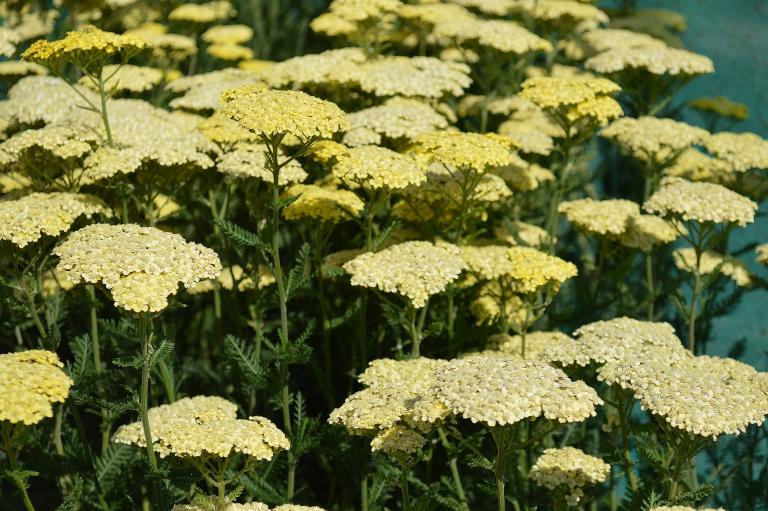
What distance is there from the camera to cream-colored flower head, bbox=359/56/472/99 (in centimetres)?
522

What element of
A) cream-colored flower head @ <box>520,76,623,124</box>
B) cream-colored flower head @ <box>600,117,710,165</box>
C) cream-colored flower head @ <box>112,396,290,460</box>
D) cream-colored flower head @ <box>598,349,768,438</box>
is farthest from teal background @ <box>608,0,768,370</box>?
cream-colored flower head @ <box>112,396,290,460</box>

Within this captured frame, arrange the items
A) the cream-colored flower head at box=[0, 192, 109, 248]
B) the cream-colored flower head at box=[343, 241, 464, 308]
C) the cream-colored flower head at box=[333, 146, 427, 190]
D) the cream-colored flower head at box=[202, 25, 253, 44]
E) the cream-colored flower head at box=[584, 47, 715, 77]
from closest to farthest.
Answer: the cream-colored flower head at box=[0, 192, 109, 248], the cream-colored flower head at box=[343, 241, 464, 308], the cream-colored flower head at box=[333, 146, 427, 190], the cream-colored flower head at box=[584, 47, 715, 77], the cream-colored flower head at box=[202, 25, 253, 44]

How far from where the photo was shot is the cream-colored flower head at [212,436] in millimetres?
3109

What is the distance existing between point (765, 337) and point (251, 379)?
341 centimetres

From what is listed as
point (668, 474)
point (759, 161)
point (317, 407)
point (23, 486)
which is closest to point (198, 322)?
point (317, 407)

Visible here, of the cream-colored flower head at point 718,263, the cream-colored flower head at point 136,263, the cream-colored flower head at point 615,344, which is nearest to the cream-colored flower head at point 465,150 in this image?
the cream-colored flower head at point 615,344

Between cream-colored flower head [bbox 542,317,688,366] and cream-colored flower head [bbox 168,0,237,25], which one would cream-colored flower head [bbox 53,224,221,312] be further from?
cream-colored flower head [bbox 168,0,237,25]

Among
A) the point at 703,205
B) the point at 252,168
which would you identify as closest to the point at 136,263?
the point at 252,168

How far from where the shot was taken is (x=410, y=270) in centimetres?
399

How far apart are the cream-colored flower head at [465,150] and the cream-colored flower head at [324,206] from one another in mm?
414

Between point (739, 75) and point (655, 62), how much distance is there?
3.55ft

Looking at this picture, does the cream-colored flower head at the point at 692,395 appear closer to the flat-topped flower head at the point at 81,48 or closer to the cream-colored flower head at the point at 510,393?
the cream-colored flower head at the point at 510,393

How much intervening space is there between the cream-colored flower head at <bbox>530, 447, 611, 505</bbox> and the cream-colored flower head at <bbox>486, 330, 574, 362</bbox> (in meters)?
0.75

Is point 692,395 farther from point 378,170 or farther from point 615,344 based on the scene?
point 378,170
